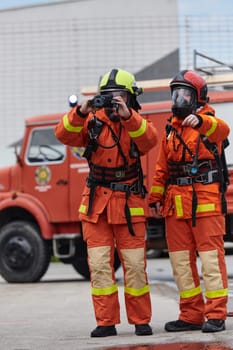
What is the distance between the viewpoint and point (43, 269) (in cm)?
1350

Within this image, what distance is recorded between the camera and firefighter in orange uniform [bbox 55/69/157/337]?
6898 millimetres

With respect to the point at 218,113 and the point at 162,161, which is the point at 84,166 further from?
the point at 162,161

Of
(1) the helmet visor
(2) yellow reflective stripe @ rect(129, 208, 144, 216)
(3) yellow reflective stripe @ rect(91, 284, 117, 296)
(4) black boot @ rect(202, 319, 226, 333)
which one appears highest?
(1) the helmet visor

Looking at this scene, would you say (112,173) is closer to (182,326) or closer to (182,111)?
(182,111)

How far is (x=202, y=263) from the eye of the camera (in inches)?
271

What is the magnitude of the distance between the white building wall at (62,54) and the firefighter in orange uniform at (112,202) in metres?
13.6

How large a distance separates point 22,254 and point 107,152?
268 inches

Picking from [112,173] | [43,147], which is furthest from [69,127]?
[43,147]

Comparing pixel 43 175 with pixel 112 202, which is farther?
pixel 43 175

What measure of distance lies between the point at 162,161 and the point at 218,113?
17.8 ft

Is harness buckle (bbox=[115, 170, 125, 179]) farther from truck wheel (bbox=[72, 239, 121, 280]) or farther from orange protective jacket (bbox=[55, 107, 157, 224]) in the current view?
truck wheel (bbox=[72, 239, 121, 280])

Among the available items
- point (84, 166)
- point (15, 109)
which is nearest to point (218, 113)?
point (84, 166)

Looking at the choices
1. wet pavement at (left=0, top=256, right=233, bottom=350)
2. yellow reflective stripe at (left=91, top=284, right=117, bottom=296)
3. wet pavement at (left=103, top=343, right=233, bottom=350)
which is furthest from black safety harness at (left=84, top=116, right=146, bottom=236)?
wet pavement at (left=103, top=343, right=233, bottom=350)

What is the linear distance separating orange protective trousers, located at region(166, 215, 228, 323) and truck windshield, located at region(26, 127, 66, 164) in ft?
22.0
